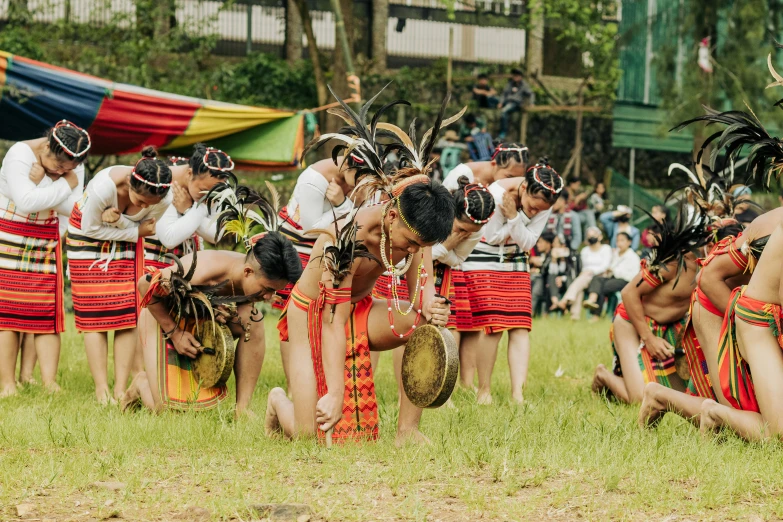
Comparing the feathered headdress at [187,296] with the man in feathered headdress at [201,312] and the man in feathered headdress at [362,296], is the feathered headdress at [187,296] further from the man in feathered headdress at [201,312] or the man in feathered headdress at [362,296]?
the man in feathered headdress at [362,296]

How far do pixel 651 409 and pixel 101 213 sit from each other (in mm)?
3431

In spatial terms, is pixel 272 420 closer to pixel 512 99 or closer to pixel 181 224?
pixel 181 224

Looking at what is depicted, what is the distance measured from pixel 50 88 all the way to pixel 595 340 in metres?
5.60

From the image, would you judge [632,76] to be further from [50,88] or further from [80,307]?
[80,307]

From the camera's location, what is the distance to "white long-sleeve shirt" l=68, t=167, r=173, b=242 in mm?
6387

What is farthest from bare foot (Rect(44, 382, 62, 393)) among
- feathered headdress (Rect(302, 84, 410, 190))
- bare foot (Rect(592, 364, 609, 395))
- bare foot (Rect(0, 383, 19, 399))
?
bare foot (Rect(592, 364, 609, 395))

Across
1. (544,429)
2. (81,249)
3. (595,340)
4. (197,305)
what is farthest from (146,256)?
(595,340)

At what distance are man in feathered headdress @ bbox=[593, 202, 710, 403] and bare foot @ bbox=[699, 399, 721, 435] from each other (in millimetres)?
1364

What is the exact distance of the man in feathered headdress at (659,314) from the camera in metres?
6.34

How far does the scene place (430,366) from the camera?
4578 mm

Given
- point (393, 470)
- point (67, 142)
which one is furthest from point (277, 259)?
point (67, 142)

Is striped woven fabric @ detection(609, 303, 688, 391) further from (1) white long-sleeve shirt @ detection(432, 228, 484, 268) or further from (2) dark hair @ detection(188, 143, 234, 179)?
(2) dark hair @ detection(188, 143, 234, 179)

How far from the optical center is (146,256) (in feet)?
22.4

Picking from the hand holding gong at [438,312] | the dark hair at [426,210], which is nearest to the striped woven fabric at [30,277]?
the hand holding gong at [438,312]
